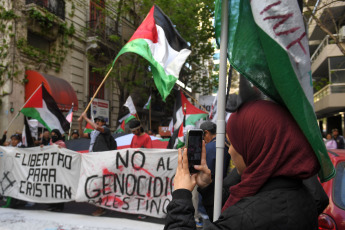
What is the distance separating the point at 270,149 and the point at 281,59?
16.8 inches

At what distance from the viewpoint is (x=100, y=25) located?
18828mm

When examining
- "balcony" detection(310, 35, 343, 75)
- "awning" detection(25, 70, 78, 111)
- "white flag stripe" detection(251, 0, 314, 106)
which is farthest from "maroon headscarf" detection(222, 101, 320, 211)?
"balcony" detection(310, 35, 343, 75)

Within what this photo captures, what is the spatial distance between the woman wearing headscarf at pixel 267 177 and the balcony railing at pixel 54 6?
15824 mm

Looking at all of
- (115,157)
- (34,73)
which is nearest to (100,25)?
(34,73)

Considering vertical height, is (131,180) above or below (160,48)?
below

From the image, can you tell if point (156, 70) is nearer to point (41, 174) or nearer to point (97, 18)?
point (41, 174)

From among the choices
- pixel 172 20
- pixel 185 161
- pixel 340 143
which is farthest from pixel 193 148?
pixel 172 20

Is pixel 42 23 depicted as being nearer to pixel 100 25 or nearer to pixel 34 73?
pixel 34 73

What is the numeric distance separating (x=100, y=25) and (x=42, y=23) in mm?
4585

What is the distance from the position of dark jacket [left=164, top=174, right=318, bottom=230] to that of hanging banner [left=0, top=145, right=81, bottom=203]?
536cm

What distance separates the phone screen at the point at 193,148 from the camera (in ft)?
5.42

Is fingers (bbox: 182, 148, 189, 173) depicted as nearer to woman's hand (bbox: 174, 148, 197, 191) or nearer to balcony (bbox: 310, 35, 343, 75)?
woman's hand (bbox: 174, 148, 197, 191)

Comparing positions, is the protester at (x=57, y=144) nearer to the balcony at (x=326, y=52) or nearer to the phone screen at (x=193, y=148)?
the phone screen at (x=193, y=148)

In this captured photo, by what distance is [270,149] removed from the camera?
1.24 meters
